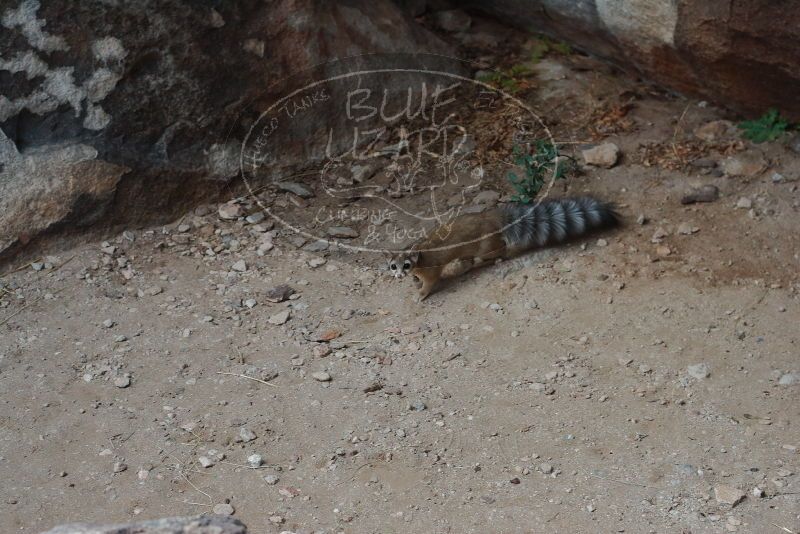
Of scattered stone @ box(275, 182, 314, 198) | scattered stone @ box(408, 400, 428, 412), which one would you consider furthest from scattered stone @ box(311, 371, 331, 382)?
scattered stone @ box(275, 182, 314, 198)

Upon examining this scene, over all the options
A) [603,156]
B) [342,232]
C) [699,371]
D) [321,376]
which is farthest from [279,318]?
[603,156]

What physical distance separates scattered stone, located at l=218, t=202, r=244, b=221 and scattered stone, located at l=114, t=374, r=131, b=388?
3.65 ft

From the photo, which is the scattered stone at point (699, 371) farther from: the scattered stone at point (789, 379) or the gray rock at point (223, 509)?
the gray rock at point (223, 509)

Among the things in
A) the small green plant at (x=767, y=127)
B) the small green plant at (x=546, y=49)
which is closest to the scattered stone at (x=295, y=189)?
the small green plant at (x=546, y=49)

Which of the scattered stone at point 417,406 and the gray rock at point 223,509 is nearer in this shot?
the gray rock at point 223,509

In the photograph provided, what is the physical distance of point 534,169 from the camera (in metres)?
4.57

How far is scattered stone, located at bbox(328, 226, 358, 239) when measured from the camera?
15.0 ft

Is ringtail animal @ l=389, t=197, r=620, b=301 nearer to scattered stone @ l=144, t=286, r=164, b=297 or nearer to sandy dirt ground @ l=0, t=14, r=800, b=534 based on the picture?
sandy dirt ground @ l=0, t=14, r=800, b=534

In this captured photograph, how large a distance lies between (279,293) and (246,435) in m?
0.86

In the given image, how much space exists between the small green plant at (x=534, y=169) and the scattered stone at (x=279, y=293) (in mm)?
1183

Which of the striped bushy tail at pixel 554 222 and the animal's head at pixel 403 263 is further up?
the striped bushy tail at pixel 554 222

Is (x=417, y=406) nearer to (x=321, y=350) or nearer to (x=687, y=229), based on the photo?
(x=321, y=350)

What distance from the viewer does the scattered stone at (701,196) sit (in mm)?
4562

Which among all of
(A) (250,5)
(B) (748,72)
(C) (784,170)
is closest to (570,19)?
(B) (748,72)
